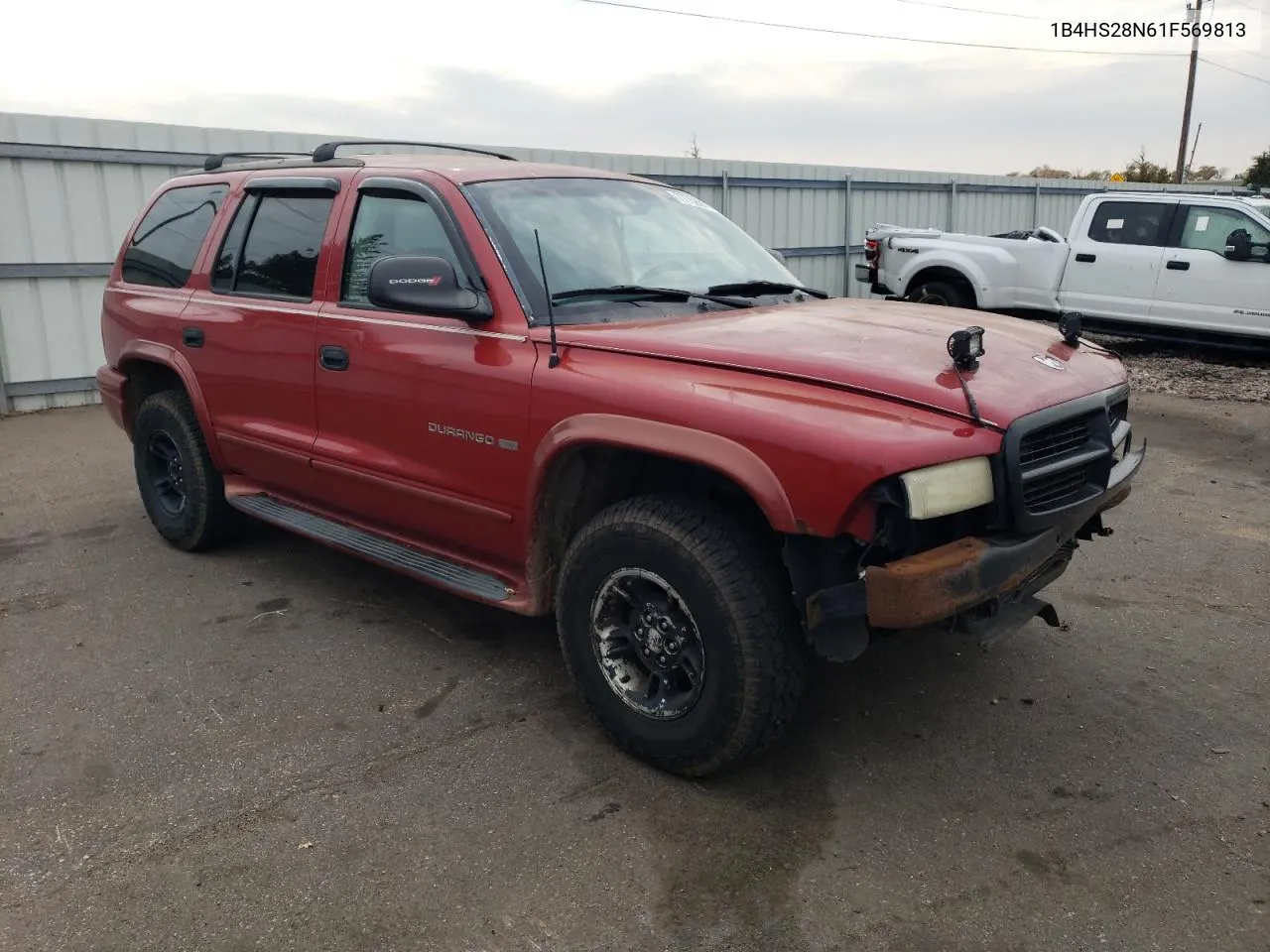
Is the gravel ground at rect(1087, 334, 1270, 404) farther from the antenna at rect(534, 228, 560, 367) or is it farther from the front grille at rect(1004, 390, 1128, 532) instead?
the antenna at rect(534, 228, 560, 367)

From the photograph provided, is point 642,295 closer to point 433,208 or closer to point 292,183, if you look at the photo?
point 433,208

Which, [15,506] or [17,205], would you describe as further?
[17,205]

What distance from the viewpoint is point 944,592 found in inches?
102

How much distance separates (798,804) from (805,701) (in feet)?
2.20

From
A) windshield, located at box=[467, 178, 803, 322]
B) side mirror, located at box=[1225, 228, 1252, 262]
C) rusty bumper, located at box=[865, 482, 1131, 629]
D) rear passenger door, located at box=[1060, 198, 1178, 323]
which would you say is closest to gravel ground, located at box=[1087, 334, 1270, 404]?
rear passenger door, located at box=[1060, 198, 1178, 323]

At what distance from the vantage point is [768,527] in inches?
119

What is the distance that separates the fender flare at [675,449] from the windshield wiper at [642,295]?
0.59m

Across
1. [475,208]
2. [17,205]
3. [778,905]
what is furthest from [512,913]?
[17,205]

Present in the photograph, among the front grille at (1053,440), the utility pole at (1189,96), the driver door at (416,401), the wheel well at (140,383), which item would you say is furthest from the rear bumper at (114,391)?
the utility pole at (1189,96)

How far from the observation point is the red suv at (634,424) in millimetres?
2711

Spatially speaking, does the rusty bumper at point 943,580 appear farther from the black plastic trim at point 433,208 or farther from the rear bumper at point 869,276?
the rear bumper at point 869,276

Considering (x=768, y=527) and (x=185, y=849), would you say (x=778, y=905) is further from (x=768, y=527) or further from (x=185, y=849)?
(x=185, y=849)

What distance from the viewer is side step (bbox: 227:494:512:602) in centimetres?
363

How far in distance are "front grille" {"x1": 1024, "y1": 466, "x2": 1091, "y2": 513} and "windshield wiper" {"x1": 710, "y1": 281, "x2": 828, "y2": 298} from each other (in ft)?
4.73
